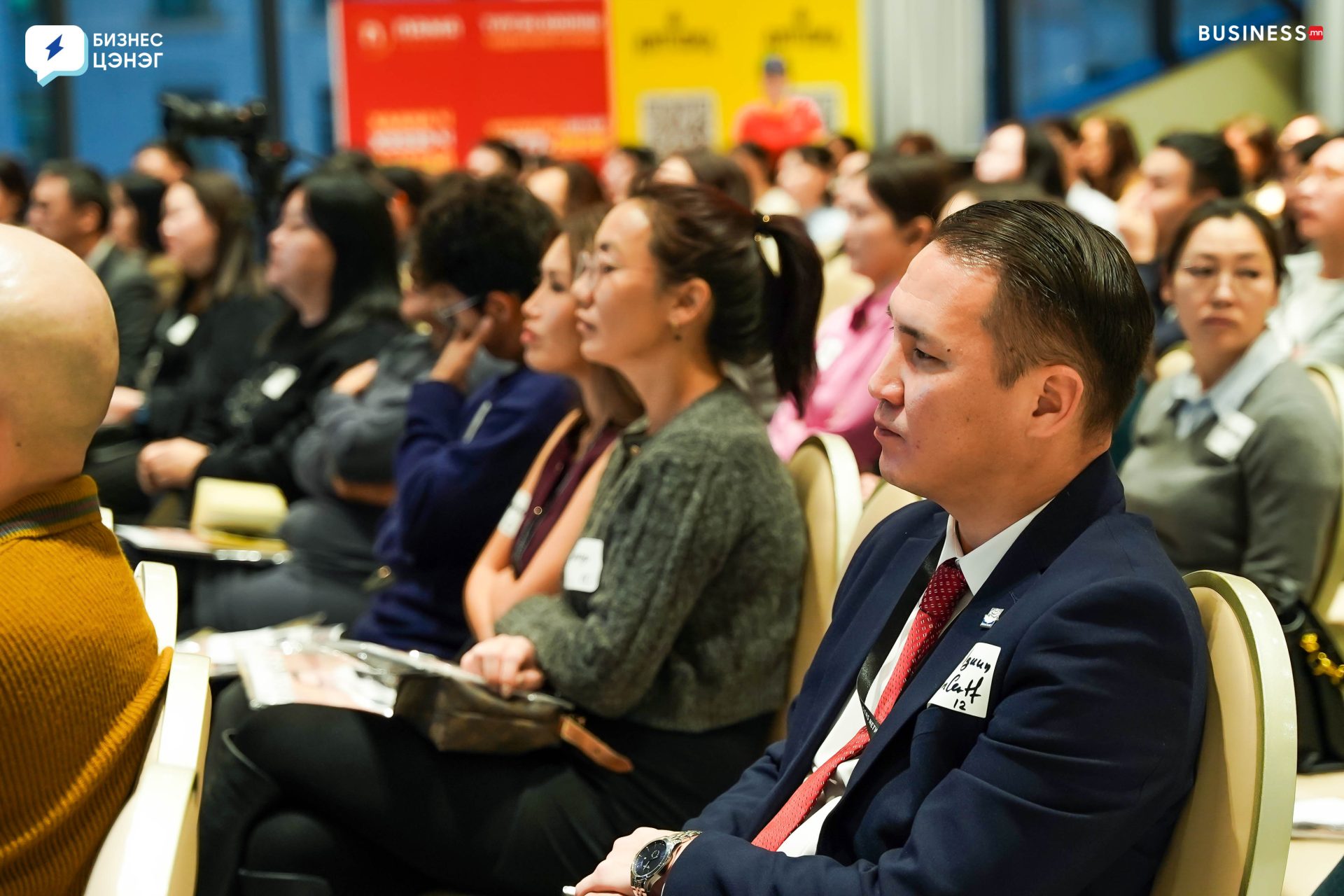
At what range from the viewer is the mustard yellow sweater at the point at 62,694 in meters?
1.21

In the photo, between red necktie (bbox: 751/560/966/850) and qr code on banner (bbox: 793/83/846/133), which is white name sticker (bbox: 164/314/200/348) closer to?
red necktie (bbox: 751/560/966/850)

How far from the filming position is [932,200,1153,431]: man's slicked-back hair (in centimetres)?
125

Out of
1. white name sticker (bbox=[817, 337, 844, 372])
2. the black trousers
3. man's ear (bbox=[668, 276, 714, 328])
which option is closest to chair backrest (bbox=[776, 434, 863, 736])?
the black trousers

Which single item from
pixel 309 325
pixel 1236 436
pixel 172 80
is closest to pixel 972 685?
pixel 1236 436

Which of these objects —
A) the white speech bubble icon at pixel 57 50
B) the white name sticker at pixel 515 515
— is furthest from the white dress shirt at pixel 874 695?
the white speech bubble icon at pixel 57 50

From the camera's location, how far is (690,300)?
7.16ft

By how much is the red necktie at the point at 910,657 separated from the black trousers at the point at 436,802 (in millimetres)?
576

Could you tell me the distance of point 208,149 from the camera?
32.8 ft

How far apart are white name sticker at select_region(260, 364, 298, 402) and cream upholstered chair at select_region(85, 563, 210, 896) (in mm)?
2442

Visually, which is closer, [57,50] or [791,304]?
[791,304]

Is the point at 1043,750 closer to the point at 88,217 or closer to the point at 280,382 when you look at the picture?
the point at 280,382

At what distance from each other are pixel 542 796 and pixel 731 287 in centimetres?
84

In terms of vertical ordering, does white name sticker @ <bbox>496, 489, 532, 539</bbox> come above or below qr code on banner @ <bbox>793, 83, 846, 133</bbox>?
below

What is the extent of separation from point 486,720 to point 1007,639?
0.94 meters
